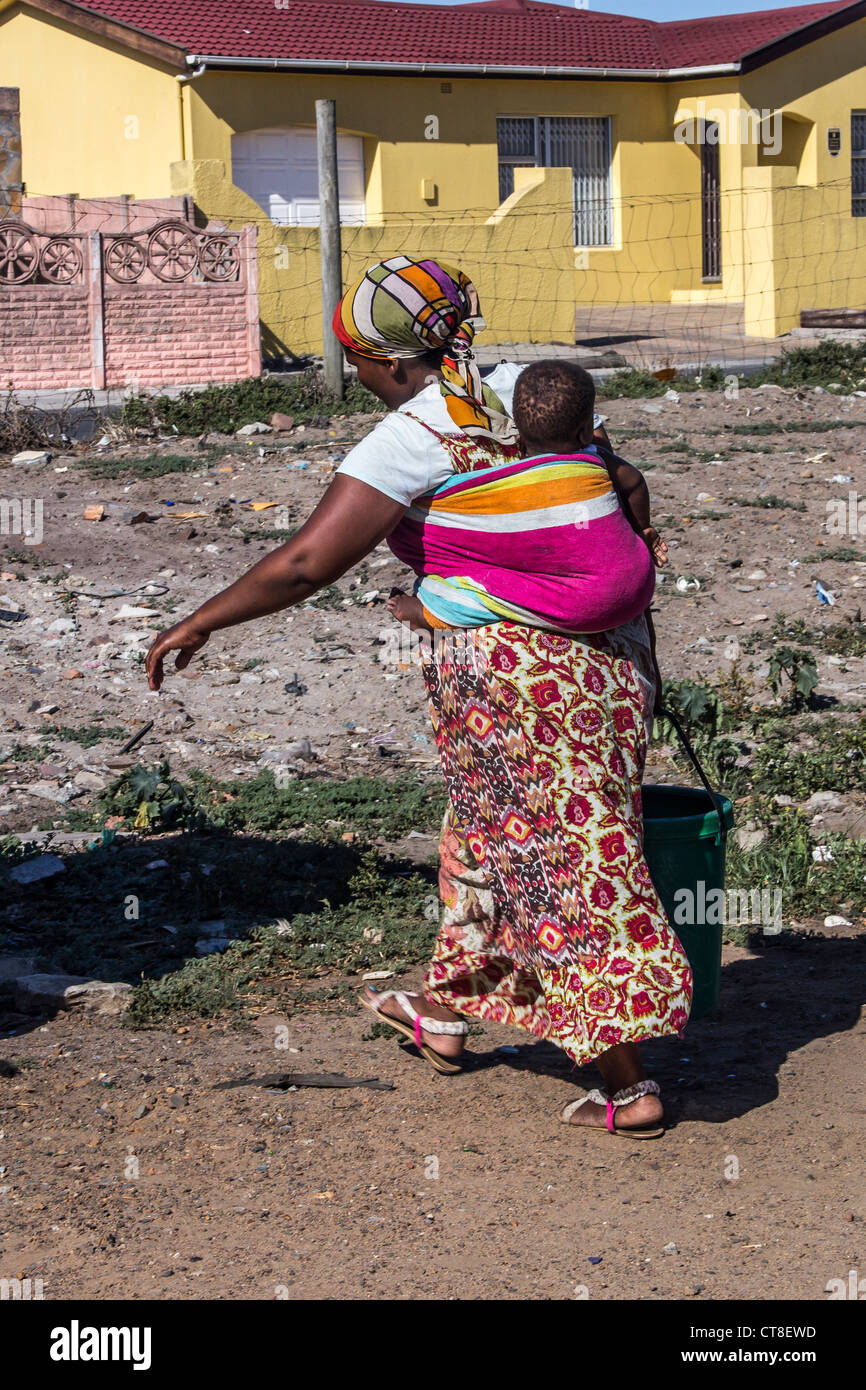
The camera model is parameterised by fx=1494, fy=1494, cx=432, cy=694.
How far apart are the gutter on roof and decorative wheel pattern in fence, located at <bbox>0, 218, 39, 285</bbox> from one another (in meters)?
5.64

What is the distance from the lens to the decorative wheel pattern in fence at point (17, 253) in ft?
42.2

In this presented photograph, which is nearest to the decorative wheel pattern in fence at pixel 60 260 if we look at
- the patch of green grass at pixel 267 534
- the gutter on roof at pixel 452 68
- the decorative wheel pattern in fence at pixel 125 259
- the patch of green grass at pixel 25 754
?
the decorative wheel pattern in fence at pixel 125 259

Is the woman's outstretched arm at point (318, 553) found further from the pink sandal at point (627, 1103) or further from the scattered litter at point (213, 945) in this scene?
the scattered litter at point (213, 945)

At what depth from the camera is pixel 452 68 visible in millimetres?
19125

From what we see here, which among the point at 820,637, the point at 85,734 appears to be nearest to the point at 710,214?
the point at 820,637

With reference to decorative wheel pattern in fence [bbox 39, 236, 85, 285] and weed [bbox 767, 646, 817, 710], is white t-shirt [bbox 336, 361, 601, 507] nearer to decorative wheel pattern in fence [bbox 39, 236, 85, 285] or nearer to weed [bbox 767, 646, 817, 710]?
weed [bbox 767, 646, 817, 710]

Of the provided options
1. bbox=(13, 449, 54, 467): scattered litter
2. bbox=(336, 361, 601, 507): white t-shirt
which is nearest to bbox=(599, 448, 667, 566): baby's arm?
bbox=(336, 361, 601, 507): white t-shirt

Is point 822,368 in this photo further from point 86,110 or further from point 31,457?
point 86,110

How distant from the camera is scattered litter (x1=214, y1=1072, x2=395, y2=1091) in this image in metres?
3.43

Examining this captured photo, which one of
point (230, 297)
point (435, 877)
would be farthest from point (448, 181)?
point (435, 877)

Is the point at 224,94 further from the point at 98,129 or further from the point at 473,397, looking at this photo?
the point at 473,397

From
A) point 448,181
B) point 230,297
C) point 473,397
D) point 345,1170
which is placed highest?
point 448,181
